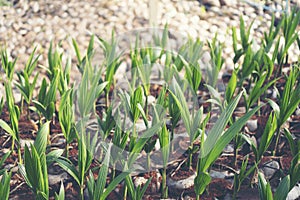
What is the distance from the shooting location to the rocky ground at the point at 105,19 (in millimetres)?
4266

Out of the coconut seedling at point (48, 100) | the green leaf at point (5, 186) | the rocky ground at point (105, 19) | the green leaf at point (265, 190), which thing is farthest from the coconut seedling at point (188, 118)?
the rocky ground at point (105, 19)

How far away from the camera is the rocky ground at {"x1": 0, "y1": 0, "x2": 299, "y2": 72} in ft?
14.0

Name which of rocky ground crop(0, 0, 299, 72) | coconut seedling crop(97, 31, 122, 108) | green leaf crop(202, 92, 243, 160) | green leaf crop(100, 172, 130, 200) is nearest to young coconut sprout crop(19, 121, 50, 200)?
green leaf crop(100, 172, 130, 200)

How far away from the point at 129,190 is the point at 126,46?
1.78m

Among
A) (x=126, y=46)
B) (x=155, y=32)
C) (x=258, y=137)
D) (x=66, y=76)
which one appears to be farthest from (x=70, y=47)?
(x=258, y=137)

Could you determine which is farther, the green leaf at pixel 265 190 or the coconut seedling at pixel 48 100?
the coconut seedling at pixel 48 100

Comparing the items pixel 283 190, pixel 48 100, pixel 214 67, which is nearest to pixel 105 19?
pixel 214 67

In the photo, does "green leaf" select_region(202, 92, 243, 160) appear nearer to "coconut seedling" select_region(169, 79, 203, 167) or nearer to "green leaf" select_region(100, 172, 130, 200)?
"coconut seedling" select_region(169, 79, 203, 167)

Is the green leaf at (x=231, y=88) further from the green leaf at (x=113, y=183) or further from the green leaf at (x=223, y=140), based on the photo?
the green leaf at (x=113, y=183)

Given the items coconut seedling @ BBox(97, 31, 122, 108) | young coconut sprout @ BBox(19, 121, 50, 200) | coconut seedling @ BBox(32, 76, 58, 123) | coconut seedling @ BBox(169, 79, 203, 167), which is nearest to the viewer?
young coconut sprout @ BBox(19, 121, 50, 200)

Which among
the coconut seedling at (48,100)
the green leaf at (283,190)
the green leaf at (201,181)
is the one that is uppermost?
the coconut seedling at (48,100)

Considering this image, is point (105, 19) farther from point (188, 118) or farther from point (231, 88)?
point (188, 118)

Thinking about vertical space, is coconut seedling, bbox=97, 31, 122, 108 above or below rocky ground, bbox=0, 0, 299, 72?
above

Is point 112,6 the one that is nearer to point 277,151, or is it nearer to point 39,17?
point 39,17
